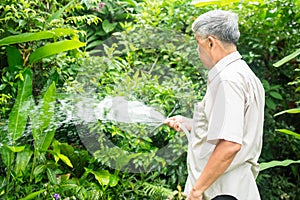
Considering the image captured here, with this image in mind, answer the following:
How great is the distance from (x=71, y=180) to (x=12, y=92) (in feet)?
2.19

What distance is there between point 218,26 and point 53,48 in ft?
5.00

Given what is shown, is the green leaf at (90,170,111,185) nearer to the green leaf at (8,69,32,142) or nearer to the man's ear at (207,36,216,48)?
the green leaf at (8,69,32,142)

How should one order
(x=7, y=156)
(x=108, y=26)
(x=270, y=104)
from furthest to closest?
(x=108, y=26)
(x=270, y=104)
(x=7, y=156)

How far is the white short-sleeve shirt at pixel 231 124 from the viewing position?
6.21ft

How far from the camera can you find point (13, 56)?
342 cm

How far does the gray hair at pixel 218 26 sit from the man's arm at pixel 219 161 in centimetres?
38

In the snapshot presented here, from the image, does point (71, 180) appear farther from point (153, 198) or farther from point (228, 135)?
point (228, 135)

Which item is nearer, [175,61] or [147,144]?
[147,144]

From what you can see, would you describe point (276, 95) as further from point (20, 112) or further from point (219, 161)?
point (219, 161)

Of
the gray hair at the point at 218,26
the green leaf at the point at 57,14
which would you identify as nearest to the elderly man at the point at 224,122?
the gray hair at the point at 218,26

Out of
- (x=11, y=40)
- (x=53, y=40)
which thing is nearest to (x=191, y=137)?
(x=11, y=40)

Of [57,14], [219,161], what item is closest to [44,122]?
[57,14]

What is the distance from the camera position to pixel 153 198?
3213 mm

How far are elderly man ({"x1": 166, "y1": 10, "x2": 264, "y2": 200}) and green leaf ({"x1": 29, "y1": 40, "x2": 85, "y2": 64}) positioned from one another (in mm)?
1305
